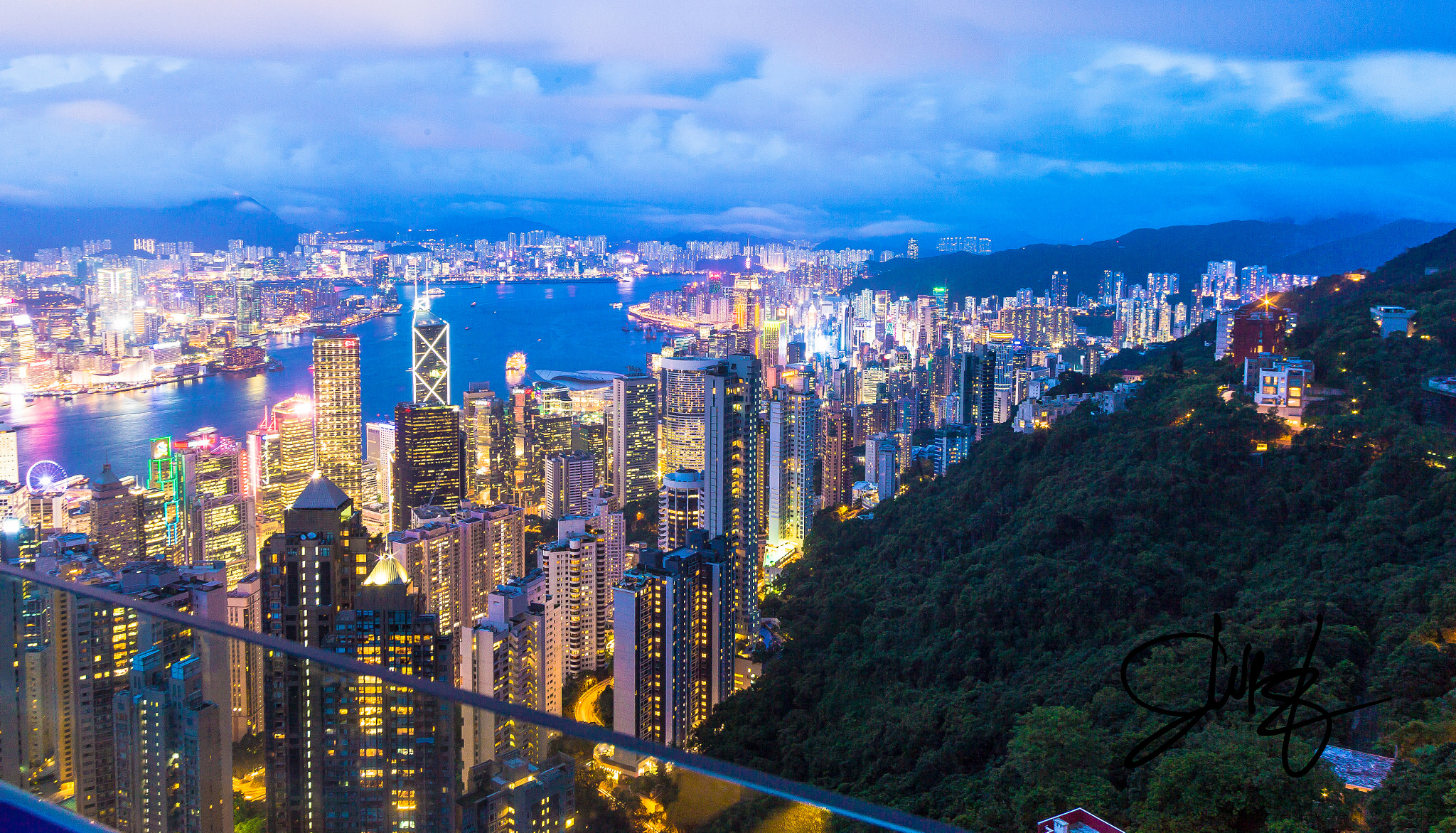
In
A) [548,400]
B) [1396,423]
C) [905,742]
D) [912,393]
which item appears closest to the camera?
[905,742]

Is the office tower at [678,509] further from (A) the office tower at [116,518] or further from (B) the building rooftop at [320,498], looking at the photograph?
(A) the office tower at [116,518]

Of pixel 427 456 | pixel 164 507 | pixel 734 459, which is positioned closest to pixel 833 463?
pixel 734 459

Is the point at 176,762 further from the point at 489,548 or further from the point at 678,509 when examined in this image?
the point at 678,509

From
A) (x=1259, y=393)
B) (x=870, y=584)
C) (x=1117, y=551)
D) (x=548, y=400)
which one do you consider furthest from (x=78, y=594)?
(x=548, y=400)

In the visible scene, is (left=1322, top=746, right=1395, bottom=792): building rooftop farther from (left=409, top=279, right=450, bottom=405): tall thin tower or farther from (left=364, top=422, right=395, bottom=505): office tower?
(left=409, top=279, right=450, bottom=405): tall thin tower

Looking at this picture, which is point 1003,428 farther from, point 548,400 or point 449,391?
point 449,391

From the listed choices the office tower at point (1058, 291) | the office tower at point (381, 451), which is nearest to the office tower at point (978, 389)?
the office tower at point (1058, 291)
